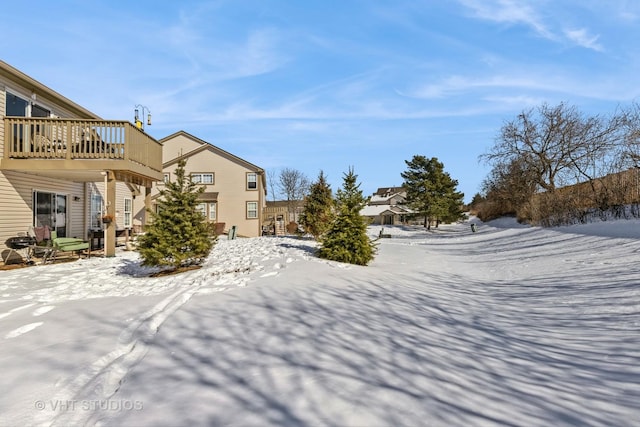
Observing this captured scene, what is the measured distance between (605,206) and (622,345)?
14.3m

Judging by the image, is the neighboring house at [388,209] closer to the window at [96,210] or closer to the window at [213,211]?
the window at [213,211]

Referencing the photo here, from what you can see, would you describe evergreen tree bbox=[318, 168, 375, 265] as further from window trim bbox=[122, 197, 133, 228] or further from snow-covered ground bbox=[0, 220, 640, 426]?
window trim bbox=[122, 197, 133, 228]

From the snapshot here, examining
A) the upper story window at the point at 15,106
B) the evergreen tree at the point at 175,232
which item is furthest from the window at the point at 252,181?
the evergreen tree at the point at 175,232

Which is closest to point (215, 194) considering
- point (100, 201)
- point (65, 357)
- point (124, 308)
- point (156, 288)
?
point (100, 201)

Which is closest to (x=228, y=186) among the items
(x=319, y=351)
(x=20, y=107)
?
(x=20, y=107)

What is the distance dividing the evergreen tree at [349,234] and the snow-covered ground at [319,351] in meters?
2.04

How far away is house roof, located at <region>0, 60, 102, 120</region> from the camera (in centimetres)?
966

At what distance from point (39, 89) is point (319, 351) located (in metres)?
12.8

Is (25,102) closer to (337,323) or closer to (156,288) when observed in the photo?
(156,288)

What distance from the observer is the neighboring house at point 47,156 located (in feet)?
32.9

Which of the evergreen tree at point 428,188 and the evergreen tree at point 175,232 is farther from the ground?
the evergreen tree at point 428,188

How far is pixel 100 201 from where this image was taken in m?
16.0

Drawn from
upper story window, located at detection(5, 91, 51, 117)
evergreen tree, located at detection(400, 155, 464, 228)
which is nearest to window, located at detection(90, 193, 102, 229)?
upper story window, located at detection(5, 91, 51, 117)

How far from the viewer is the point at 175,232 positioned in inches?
325
